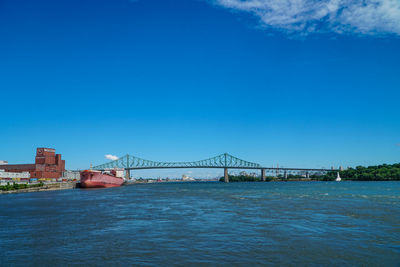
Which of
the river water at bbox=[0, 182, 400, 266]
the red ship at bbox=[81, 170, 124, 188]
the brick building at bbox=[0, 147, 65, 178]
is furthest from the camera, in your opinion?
the brick building at bbox=[0, 147, 65, 178]

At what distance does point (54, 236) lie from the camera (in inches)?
639

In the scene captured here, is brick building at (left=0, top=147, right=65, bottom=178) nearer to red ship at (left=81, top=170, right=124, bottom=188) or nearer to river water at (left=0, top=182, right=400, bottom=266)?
red ship at (left=81, top=170, right=124, bottom=188)

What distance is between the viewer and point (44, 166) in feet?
477

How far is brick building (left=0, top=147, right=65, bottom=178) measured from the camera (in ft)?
472

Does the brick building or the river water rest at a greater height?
the brick building

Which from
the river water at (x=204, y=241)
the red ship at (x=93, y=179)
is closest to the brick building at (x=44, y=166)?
the red ship at (x=93, y=179)

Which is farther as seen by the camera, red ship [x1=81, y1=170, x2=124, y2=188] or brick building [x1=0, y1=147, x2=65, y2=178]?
brick building [x1=0, y1=147, x2=65, y2=178]

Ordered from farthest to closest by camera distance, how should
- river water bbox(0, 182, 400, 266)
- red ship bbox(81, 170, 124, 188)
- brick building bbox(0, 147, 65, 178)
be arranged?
brick building bbox(0, 147, 65, 178) → red ship bbox(81, 170, 124, 188) → river water bbox(0, 182, 400, 266)

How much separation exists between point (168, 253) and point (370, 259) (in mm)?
8012

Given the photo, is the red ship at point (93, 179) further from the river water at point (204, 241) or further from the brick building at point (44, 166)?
the river water at point (204, 241)

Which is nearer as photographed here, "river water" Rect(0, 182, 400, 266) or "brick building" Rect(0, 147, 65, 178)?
"river water" Rect(0, 182, 400, 266)

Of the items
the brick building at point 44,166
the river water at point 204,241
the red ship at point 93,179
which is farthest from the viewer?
the brick building at point 44,166

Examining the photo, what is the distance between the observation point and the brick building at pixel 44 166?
144000mm

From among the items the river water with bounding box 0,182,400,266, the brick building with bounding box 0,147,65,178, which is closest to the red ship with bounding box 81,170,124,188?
the brick building with bounding box 0,147,65,178
